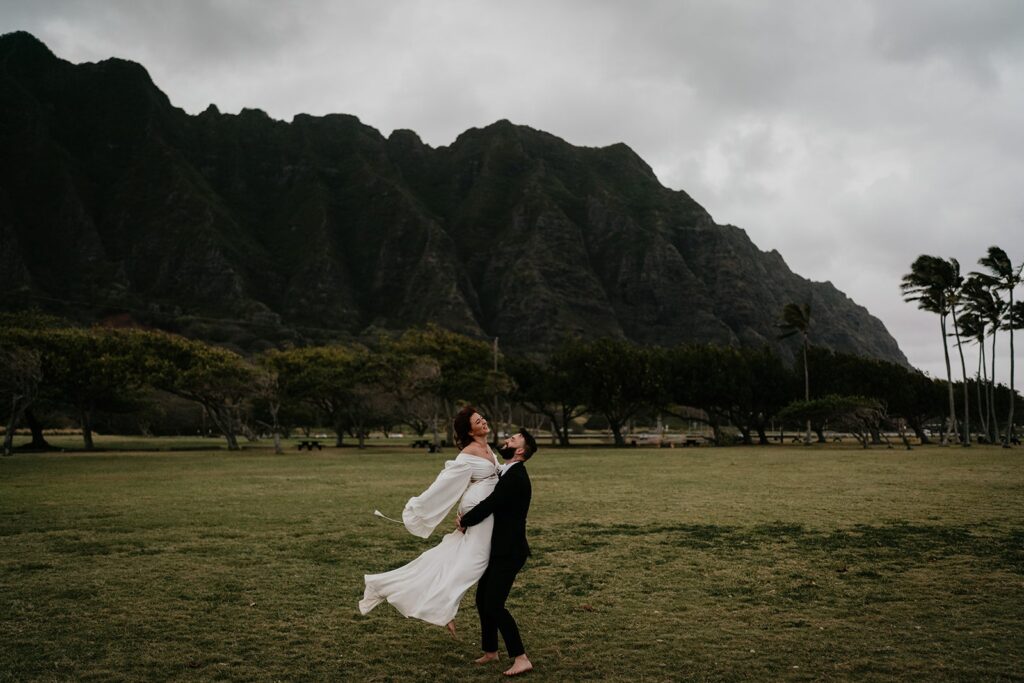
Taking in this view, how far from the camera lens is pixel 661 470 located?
→ 1233 inches

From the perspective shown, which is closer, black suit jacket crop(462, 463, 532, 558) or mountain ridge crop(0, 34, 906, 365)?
black suit jacket crop(462, 463, 532, 558)

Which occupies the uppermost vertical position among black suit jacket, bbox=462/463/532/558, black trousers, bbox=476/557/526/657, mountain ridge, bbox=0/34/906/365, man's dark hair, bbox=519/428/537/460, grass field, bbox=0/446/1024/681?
mountain ridge, bbox=0/34/906/365

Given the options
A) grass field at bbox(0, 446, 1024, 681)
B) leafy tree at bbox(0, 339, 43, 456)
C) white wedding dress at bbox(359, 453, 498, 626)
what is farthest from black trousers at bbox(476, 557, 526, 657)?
leafy tree at bbox(0, 339, 43, 456)

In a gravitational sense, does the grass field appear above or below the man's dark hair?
below

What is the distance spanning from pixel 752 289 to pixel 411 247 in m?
91.7

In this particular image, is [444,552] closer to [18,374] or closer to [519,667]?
[519,667]

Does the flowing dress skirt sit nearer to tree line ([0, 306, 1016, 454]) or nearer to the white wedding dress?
the white wedding dress

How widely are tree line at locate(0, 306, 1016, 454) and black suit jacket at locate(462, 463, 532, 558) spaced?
146 ft

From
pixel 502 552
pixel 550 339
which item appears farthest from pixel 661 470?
pixel 550 339

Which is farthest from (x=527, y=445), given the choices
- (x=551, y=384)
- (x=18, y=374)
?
(x=551, y=384)

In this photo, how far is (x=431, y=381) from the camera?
54.0m

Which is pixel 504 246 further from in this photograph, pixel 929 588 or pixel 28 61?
pixel 929 588

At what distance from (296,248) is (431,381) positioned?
129683 mm

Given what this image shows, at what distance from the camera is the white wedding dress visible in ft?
19.8
